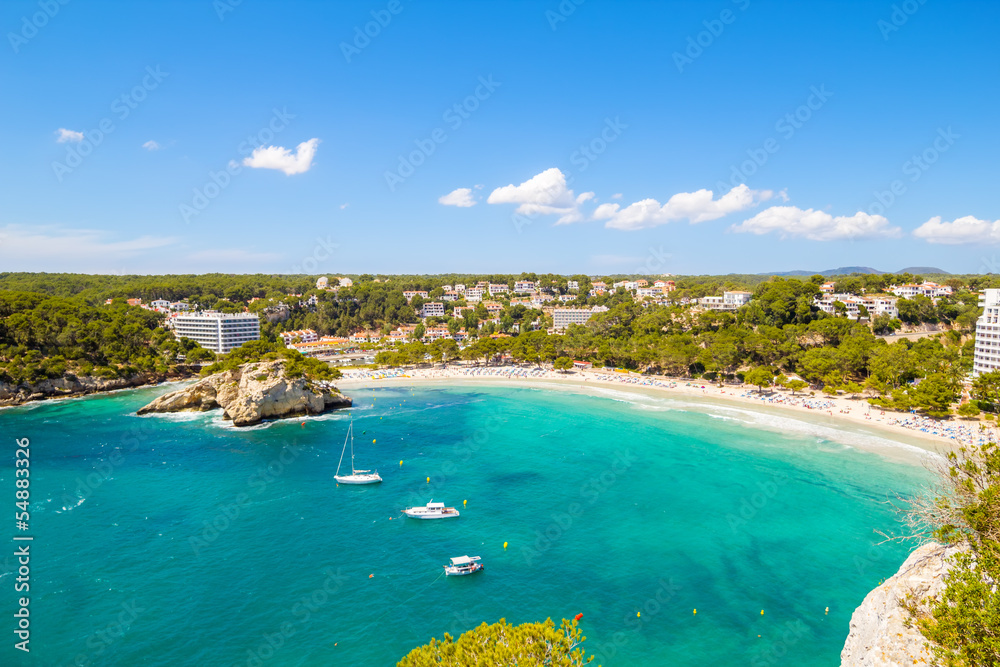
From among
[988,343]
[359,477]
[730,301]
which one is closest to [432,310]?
[730,301]

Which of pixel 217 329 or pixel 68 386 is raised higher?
pixel 217 329

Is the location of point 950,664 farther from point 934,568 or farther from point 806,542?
point 806,542

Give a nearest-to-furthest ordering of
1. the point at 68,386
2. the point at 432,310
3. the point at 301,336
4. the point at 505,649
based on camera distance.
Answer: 1. the point at 505,649
2. the point at 68,386
3. the point at 301,336
4. the point at 432,310

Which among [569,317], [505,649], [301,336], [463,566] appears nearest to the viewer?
[505,649]

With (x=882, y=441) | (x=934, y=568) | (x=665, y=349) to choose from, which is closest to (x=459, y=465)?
(x=934, y=568)

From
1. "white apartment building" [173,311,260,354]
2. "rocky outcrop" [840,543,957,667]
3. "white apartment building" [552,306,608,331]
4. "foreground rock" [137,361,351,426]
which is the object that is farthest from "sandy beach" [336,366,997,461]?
"white apartment building" [552,306,608,331]

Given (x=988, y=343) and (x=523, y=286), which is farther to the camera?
(x=523, y=286)

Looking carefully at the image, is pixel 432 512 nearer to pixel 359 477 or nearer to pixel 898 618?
pixel 359 477
